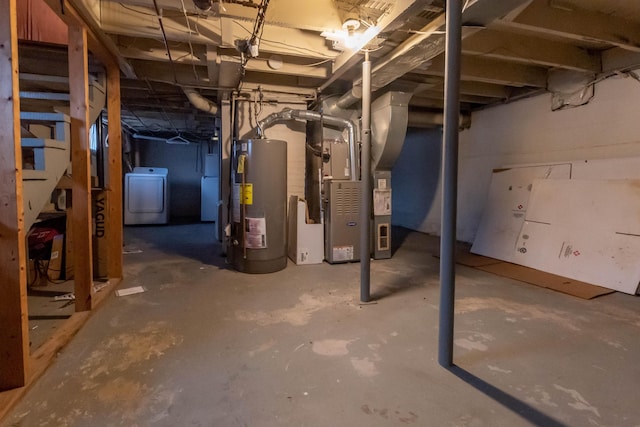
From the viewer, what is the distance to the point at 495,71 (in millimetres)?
3568

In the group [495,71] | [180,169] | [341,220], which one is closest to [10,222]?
[341,220]

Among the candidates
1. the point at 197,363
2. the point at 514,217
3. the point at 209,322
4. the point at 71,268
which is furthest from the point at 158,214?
the point at 514,217

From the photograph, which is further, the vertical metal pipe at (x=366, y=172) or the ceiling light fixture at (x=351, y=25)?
the vertical metal pipe at (x=366, y=172)

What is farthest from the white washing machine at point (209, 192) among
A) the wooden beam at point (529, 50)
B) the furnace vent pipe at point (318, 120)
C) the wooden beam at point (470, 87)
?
the wooden beam at point (529, 50)

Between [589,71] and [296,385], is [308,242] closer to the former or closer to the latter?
[296,385]

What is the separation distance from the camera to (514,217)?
13.1ft

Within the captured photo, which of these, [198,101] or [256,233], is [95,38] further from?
[256,233]

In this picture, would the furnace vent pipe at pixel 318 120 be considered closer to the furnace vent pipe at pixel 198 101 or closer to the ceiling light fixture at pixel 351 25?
the furnace vent pipe at pixel 198 101

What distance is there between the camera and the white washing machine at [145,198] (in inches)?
269

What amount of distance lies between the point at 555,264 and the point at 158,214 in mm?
6820

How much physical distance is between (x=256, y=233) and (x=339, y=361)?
189 cm

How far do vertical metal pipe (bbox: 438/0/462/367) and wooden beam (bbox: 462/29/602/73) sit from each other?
Answer: 136 centimetres

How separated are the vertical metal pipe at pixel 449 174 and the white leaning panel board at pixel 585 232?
2214 millimetres

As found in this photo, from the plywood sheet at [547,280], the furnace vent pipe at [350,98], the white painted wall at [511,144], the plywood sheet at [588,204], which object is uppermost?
the furnace vent pipe at [350,98]
